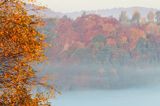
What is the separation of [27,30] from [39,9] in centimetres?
119

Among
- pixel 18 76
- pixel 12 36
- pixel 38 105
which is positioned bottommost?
pixel 38 105

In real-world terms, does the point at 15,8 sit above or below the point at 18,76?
above

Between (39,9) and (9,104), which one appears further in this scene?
(39,9)

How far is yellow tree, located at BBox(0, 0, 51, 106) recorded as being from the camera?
1445 cm

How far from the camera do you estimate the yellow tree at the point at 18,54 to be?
14.4 meters

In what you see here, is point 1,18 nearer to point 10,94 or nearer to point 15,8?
point 15,8

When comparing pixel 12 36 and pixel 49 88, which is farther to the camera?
pixel 49 88

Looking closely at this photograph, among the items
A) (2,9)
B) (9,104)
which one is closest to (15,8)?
(2,9)

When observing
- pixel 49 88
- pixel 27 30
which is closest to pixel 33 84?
pixel 49 88

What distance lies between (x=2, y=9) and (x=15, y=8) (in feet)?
1.33

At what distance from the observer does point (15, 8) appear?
15.1 meters

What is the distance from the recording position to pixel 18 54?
14773 millimetres

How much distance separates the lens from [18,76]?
14609mm

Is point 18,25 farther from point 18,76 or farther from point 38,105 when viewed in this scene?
point 38,105
